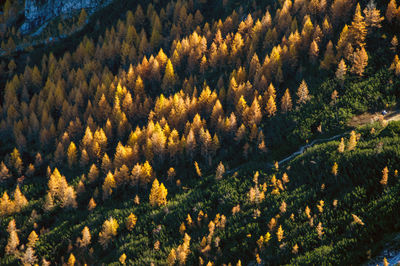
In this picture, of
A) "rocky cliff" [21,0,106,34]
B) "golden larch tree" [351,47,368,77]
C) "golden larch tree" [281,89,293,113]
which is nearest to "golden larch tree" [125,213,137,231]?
"golden larch tree" [281,89,293,113]

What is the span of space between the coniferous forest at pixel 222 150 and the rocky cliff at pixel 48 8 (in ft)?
208

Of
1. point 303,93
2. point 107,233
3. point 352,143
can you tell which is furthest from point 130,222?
point 303,93

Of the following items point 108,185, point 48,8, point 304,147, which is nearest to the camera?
point 304,147

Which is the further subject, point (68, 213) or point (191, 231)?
point (68, 213)

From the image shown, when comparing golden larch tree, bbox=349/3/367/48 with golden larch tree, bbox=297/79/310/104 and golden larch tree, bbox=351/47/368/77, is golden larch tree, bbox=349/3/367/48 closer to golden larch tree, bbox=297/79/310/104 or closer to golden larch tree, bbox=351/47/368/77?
golden larch tree, bbox=351/47/368/77

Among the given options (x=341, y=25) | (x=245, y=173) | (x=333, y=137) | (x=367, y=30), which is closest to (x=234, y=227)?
(x=245, y=173)

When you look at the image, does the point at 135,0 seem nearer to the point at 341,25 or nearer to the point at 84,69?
the point at 84,69

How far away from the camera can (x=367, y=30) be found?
91.2 m

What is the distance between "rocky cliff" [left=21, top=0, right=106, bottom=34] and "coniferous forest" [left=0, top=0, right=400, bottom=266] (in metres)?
63.5

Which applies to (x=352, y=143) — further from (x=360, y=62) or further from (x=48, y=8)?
(x=48, y=8)

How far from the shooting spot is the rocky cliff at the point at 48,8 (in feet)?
601

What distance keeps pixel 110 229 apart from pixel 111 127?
3900 cm

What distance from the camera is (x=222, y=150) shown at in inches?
3305

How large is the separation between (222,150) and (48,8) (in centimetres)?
15808
